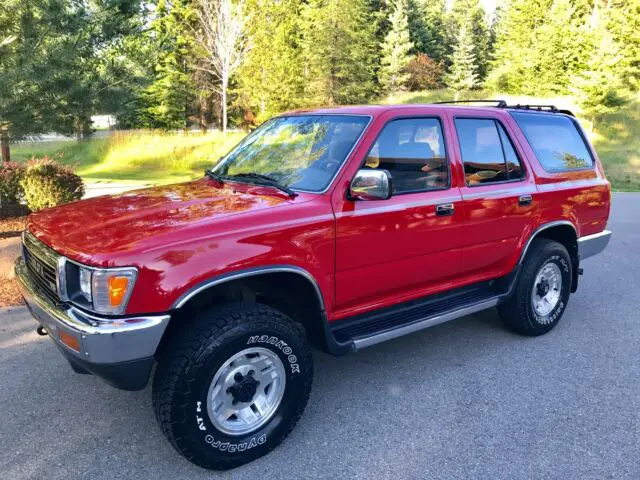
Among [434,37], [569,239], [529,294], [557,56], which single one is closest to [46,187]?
[529,294]

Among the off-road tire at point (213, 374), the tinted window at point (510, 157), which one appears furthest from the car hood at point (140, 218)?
the tinted window at point (510, 157)

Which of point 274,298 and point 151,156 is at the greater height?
point 274,298

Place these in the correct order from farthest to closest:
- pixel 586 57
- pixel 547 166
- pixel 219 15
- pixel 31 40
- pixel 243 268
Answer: pixel 586 57
pixel 219 15
pixel 31 40
pixel 547 166
pixel 243 268

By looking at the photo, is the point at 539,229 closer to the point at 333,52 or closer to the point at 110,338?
the point at 110,338

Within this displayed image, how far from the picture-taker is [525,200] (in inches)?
175

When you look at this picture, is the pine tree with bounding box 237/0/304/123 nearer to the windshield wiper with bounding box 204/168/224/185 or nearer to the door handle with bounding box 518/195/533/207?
the windshield wiper with bounding box 204/168/224/185

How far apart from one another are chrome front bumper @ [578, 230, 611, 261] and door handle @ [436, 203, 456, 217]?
1934 millimetres

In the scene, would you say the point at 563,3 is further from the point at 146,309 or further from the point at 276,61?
the point at 146,309

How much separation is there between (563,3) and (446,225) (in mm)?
51363

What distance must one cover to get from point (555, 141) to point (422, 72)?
48.5 metres

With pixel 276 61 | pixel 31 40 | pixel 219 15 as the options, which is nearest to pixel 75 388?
pixel 31 40

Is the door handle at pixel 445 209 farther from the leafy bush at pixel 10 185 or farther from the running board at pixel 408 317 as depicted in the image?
the leafy bush at pixel 10 185

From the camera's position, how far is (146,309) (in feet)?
8.64

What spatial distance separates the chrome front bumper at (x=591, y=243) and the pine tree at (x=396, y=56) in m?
43.0
